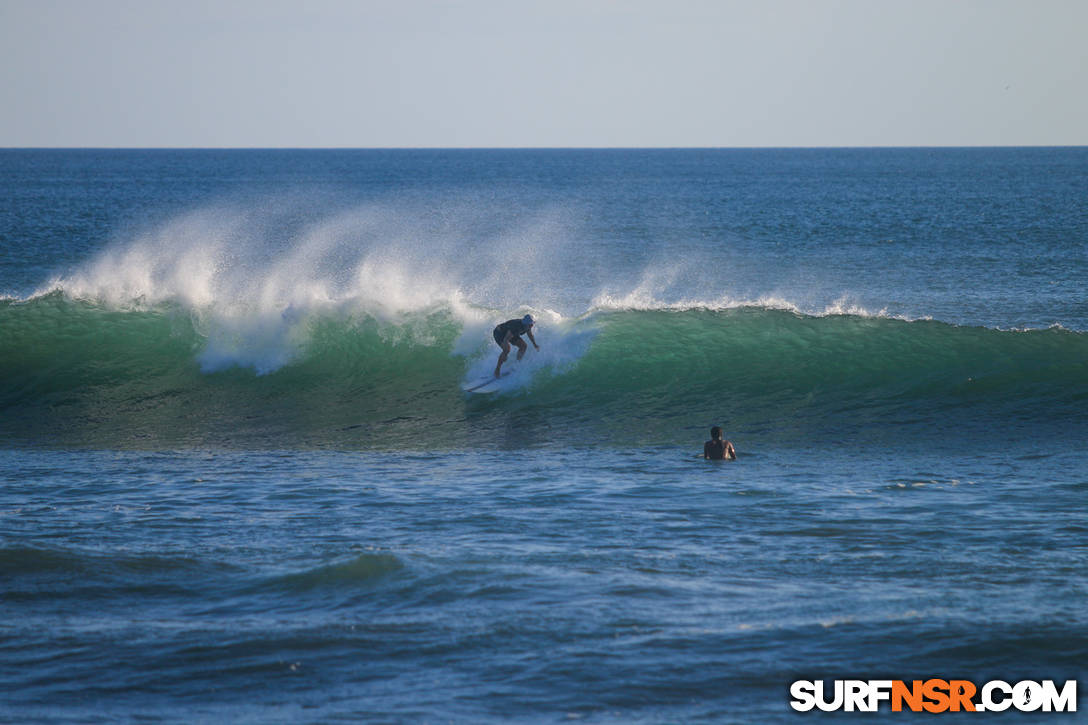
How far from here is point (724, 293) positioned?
31.1 meters

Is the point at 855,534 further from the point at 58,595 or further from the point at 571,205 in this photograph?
the point at 571,205

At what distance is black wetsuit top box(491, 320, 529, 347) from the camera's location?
1658cm

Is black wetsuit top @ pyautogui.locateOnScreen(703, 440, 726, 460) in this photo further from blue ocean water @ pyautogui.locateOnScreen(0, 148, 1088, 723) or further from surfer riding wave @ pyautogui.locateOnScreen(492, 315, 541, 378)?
surfer riding wave @ pyautogui.locateOnScreen(492, 315, 541, 378)

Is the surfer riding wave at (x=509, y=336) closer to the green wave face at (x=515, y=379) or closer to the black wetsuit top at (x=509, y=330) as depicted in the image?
the black wetsuit top at (x=509, y=330)

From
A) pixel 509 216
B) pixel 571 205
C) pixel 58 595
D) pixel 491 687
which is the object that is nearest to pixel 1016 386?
pixel 491 687

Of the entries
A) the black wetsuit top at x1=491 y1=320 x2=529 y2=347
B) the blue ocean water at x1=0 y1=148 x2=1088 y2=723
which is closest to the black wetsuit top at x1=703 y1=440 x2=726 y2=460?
the blue ocean water at x1=0 y1=148 x2=1088 y2=723

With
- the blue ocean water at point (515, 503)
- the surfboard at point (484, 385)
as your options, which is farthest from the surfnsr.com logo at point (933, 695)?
the surfboard at point (484, 385)

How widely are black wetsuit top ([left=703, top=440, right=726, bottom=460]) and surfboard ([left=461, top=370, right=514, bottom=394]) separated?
4711 millimetres

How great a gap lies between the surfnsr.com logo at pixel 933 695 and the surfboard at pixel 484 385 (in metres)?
10.3

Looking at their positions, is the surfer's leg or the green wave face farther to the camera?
the surfer's leg

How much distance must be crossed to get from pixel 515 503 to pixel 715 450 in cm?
298

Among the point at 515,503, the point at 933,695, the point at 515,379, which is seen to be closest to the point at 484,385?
the point at 515,379

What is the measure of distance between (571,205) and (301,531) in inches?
2679

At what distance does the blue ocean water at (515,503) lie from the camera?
6918mm
